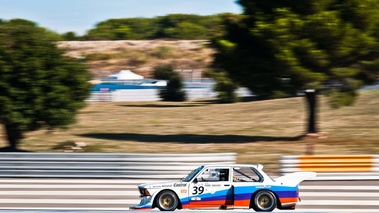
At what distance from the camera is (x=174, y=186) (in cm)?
1371

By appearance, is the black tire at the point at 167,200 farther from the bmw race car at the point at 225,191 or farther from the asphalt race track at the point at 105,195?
the asphalt race track at the point at 105,195

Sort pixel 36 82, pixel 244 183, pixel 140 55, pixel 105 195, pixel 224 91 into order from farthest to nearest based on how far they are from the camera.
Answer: pixel 140 55 → pixel 224 91 → pixel 36 82 → pixel 105 195 → pixel 244 183

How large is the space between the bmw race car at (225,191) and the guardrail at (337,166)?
514cm

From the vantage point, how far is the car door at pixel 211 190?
44.4 ft

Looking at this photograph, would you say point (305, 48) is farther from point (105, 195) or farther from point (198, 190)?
point (198, 190)

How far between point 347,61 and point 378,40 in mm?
1310

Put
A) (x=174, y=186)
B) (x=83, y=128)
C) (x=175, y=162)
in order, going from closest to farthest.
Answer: (x=174, y=186) < (x=175, y=162) < (x=83, y=128)

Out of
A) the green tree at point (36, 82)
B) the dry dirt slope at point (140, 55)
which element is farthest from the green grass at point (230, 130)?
the dry dirt slope at point (140, 55)

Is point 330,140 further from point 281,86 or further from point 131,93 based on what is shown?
point 131,93

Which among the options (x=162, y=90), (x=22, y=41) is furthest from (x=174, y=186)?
(x=162, y=90)

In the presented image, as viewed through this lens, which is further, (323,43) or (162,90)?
(162,90)

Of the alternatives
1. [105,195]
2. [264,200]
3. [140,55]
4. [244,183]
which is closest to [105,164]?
[105,195]

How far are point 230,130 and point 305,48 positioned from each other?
27.7ft

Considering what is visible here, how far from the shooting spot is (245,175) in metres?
13.8
